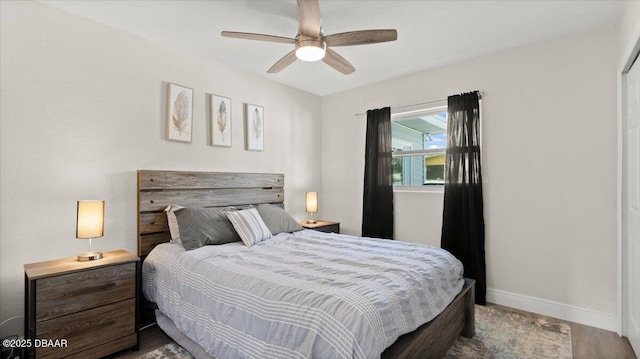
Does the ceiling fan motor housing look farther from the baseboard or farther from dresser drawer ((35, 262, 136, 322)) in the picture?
the baseboard

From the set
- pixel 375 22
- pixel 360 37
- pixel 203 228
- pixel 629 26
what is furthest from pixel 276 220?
pixel 629 26

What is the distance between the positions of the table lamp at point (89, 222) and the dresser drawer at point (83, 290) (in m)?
0.22

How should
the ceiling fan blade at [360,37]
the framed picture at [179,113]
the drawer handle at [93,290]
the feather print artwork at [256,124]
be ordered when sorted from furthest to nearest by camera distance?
Answer: 1. the feather print artwork at [256,124]
2. the framed picture at [179,113]
3. the ceiling fan blade at [360,37]
4. the drawer handle at [93,290]

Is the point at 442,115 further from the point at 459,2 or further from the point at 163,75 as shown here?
the point at 163,75

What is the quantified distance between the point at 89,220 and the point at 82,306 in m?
0.59

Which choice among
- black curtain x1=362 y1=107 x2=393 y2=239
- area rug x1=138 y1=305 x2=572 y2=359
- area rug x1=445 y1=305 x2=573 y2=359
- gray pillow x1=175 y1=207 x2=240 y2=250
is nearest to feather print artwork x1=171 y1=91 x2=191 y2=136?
gray pillow x1=175 y1=207 x2=240 y2=250

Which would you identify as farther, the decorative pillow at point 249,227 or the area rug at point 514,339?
the decorative pillow at point 249,227

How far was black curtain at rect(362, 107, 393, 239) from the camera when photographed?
403 cm

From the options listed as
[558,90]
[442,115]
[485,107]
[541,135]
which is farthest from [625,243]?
[442,115]

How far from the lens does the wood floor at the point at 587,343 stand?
2.23 metres

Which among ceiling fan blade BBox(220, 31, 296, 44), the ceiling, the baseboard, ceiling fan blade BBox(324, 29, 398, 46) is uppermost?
the ceiling

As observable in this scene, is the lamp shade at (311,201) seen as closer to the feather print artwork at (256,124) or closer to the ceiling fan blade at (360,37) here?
the feather print artwork at (256,124)

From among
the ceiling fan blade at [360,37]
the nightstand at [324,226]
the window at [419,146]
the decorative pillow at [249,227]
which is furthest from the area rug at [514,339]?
the ceiling fan blade at [360,37]

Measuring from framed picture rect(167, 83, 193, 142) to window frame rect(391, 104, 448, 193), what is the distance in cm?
247
